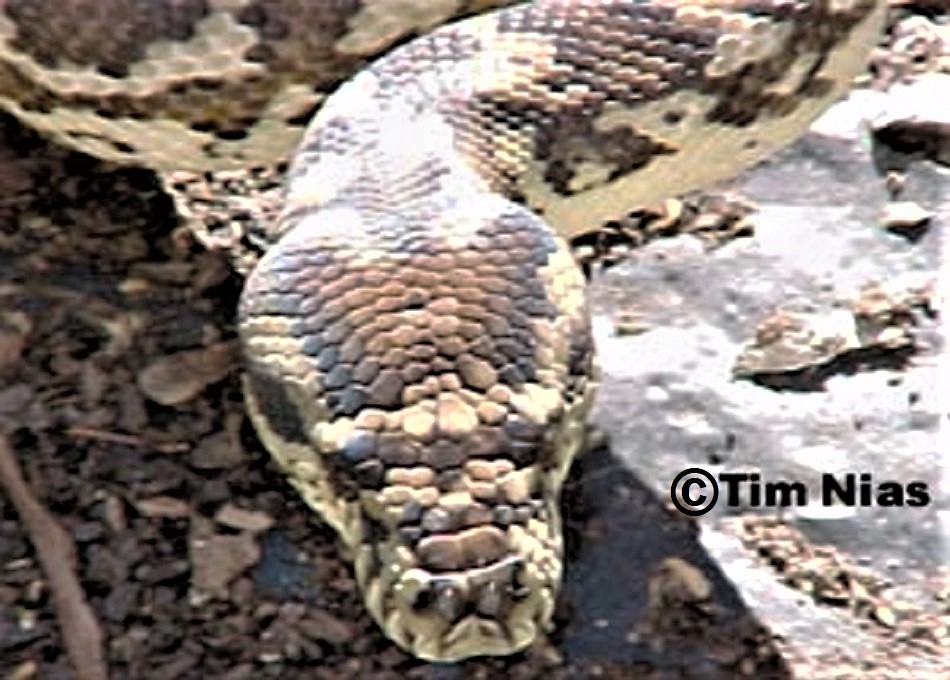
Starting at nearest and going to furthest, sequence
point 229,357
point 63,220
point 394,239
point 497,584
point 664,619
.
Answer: point 497,584 → point 394,239 → point 664,619 → point 229,357 → point 63,220

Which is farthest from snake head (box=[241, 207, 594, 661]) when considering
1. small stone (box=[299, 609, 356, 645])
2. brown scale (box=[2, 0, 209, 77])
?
brown scale (box=[2, 0, 209, 77])

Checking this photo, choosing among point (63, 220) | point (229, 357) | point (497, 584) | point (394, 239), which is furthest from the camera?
point (63, 220)

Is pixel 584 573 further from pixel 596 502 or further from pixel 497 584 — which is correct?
pixel 497 584

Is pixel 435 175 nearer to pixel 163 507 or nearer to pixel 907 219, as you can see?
→ pixel 163 507

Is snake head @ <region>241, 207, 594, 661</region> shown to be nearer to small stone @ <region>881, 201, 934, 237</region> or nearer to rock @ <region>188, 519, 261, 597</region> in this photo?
rock @ <region>188, 519, 261, 597</region>

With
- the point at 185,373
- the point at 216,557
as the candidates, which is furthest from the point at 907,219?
the point at 216,557

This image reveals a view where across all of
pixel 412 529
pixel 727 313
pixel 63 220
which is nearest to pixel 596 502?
pixel 727 313
